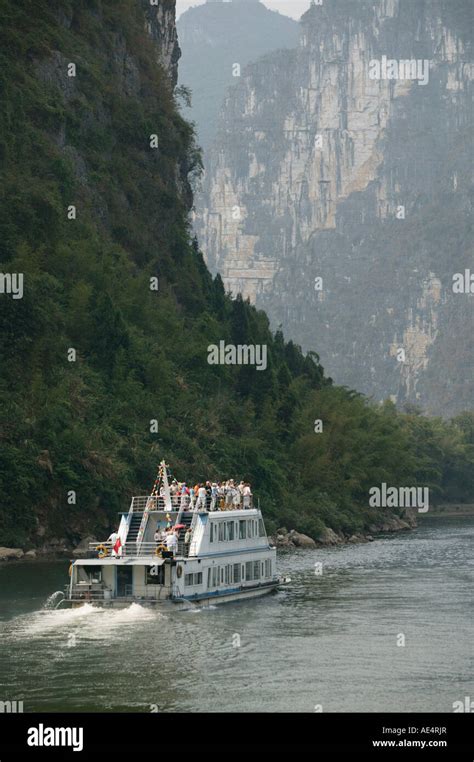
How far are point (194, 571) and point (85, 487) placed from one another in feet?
107

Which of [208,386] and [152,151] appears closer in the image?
[208,386]

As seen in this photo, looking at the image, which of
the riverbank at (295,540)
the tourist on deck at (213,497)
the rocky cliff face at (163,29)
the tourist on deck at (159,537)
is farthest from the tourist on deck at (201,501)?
the rocky cliff face at (163,29)

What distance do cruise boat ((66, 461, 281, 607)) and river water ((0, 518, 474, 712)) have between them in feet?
3.44

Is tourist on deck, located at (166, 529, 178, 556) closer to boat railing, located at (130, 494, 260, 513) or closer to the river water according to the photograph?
the river water

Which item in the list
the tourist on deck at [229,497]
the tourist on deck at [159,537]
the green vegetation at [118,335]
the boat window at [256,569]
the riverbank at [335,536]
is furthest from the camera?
the riverbank at [335,536]

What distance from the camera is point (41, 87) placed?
122688 mm

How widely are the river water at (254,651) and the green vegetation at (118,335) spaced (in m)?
22.6

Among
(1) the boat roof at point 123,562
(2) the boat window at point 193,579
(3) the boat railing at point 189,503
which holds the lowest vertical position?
(2) the boat window at point 193,579

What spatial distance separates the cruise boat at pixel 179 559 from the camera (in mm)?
58594

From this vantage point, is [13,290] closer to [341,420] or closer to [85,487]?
[85,487]

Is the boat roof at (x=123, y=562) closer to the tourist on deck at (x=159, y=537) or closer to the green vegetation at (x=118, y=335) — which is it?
the tourist on deck at (x=159, y=537)
